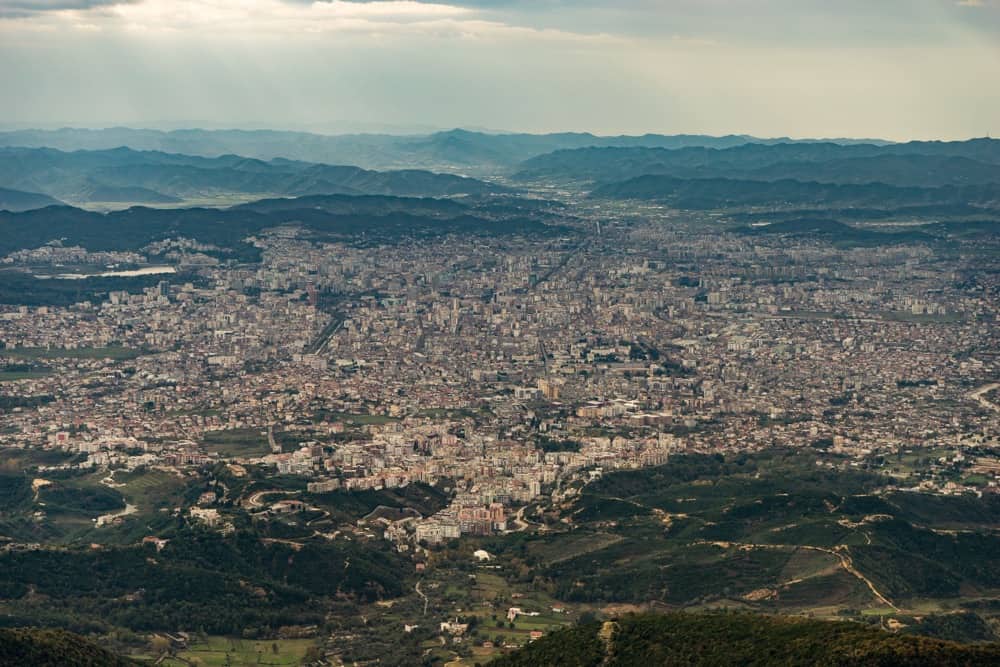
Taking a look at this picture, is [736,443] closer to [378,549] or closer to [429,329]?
[378,549]

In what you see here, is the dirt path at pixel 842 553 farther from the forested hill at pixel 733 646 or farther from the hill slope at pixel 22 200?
the hill slope at pixel 22 200

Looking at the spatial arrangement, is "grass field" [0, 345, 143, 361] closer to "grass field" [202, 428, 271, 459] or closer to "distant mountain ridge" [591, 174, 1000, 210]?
"grass field" [202, 428, 271, 459]

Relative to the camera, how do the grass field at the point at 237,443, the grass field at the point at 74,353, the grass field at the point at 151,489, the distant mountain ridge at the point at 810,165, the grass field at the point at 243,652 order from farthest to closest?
the distant mountain ridge at the point at 810,165, the grass field at the point at 74,353, the grass field at the point at 237,443, the grass field at the point at 151,489, the grass field at the point at 243,652

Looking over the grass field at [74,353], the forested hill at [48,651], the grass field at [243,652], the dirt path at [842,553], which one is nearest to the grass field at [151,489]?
the grass field at [243,652]

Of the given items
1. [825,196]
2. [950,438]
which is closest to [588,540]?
[950,438]

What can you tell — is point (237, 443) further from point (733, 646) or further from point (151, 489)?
point (733, 646)

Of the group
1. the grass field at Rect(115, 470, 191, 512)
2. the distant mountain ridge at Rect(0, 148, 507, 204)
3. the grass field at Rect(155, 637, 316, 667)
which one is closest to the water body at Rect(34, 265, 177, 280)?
the grass field at Rect(115, 470, 191, 512)

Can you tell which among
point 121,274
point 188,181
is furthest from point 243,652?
point 188,181
